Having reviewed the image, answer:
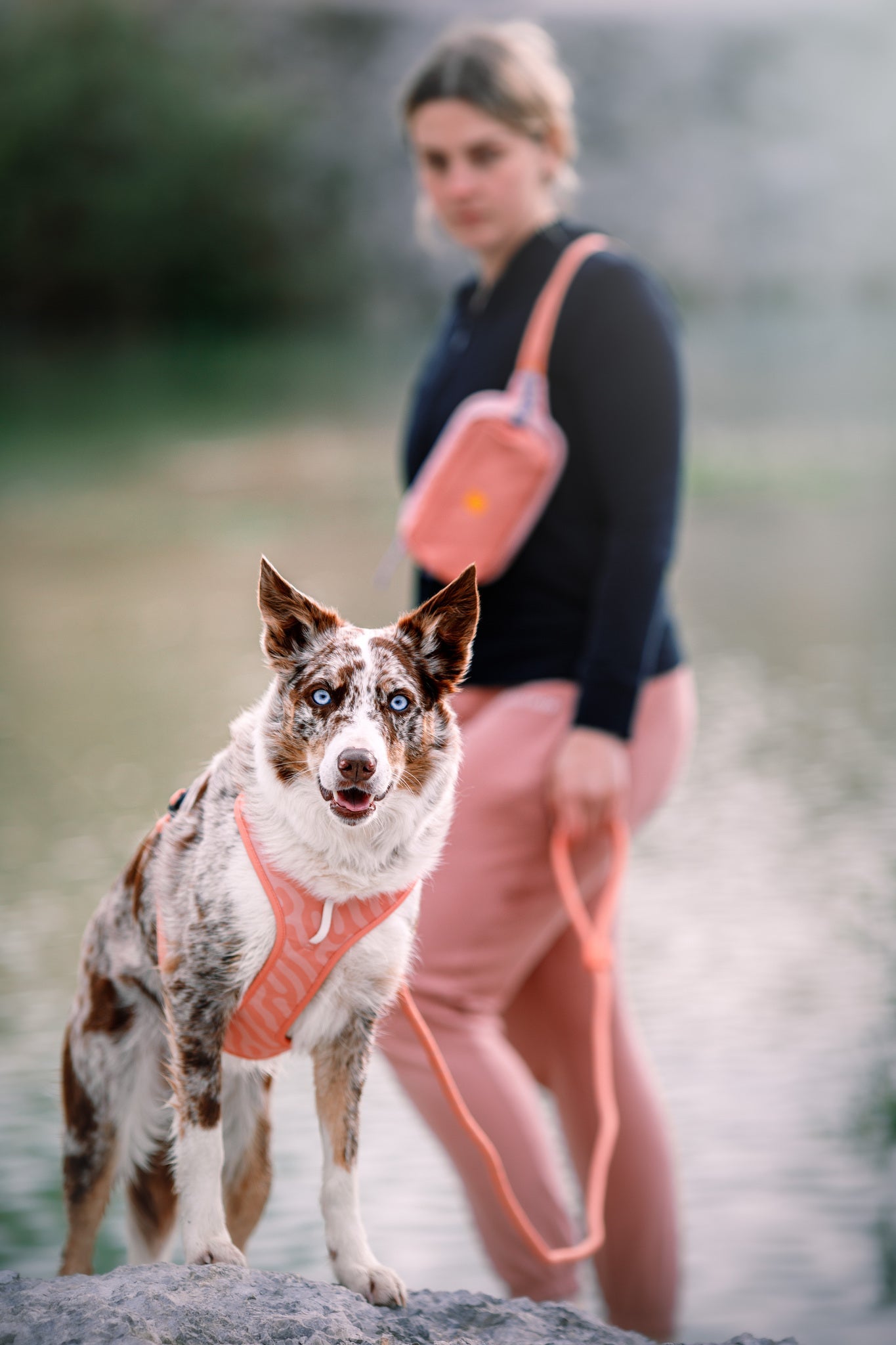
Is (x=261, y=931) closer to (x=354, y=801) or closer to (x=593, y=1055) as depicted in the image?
(x=354, y=801)

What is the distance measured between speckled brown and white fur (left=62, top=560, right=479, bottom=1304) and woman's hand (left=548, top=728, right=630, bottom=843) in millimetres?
869

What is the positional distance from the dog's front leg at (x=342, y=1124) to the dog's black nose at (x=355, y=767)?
0.43 meters

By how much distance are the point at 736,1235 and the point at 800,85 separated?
55.0 meters

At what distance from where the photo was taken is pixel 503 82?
8.39ft

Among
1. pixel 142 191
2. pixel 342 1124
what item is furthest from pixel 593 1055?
pixel 142 191

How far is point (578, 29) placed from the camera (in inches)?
2152

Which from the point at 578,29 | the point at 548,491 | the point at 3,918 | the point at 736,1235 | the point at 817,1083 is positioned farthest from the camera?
the point at 578,29

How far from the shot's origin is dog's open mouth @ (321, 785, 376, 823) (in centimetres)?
121

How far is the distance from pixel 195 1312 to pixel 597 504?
4.76 feet

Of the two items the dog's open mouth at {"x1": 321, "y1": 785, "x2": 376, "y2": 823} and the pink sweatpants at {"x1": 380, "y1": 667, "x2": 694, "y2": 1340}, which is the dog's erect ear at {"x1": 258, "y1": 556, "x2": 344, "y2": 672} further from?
the pink sweatpants at {"x1": 380, "y1": 667, "x2": 694, "y2": 1340}

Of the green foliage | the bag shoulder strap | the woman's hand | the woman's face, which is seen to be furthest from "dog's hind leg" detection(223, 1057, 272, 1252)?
the green foliage

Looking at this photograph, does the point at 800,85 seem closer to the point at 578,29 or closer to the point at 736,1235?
the point at 578,29

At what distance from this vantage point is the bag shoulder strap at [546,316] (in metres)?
2.50

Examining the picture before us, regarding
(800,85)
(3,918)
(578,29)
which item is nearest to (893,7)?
(800,85)
